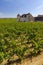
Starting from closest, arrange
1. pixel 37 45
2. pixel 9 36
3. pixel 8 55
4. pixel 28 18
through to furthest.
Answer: pixel 8 55
pixel 37 45
pixel 9 36
pixel 28 18

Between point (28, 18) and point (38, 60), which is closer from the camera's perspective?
point (38, 60)

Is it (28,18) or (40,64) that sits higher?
(40,64)

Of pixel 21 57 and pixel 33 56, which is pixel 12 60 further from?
pixel 33 56

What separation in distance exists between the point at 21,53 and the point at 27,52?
31.6 inches

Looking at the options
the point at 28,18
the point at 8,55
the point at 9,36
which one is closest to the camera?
the point at 8,55

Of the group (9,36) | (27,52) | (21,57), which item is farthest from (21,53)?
(9,36)

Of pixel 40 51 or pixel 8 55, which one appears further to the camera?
pixel 40 51

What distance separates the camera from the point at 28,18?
75875 millimetres

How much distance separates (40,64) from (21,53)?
113cm

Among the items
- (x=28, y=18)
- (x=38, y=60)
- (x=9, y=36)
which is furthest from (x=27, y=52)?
(x=28, y=18)

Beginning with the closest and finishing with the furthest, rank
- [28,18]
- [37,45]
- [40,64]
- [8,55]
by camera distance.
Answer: [40,64] < [8,55] < [37,45] < [28,18]

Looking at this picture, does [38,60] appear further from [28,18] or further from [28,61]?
[28,18]

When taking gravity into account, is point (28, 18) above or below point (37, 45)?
below

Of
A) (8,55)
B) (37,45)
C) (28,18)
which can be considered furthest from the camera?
(28,18)
